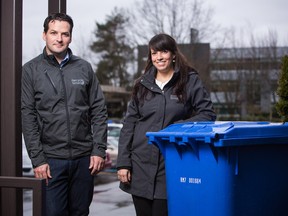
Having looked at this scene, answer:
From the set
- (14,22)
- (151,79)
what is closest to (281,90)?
(151,79)

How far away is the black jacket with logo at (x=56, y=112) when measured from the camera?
12.4 feet

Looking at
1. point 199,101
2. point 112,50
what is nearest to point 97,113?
point 199,101

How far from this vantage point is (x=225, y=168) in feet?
10.9

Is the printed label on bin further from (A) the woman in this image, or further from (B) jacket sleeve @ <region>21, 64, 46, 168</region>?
(B) jacket sleeve @ <region>21, 64, 46, 168</region>

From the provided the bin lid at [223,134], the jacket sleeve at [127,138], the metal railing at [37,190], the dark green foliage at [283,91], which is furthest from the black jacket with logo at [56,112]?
the dark green foliage at [283,91]

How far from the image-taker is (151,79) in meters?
4.01

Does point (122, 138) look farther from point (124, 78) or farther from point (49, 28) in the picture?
point (124, 78)

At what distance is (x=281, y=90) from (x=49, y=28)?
2757 millimetres

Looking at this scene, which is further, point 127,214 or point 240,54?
point 240,54

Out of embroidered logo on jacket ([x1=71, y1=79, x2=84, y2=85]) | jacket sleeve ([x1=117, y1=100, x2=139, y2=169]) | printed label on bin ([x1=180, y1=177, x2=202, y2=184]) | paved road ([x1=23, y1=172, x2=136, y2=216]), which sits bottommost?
paved road ([x1=23, y1=172, x2=136, y2=216])

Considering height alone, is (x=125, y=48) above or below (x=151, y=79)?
above

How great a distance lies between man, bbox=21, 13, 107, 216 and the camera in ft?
12.4

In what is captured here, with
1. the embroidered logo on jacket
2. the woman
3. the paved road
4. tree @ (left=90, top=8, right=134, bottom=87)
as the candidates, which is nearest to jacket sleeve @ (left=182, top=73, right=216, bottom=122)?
the woman

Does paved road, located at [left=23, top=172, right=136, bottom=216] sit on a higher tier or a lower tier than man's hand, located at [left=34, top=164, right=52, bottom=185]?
lower
